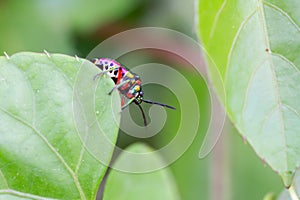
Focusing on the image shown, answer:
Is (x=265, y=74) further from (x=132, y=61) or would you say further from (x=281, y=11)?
(x=132, y=61)

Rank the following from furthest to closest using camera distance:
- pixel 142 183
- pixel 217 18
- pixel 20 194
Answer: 1. pixel 142 183
2. pixel 217 18
3. pixel 20 194

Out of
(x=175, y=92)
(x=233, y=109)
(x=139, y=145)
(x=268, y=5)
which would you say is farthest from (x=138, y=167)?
(x=175, y=92)

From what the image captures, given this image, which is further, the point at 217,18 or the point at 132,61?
the point at 132,61

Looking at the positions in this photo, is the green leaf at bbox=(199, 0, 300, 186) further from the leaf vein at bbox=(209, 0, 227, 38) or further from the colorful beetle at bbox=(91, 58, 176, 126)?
the colorful beetle at bbox=(91, 58, 176, 126)

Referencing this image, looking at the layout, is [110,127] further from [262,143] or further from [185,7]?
[185,7]

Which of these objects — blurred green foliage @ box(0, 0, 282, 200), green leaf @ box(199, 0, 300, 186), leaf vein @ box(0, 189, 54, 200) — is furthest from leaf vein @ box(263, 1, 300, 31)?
blurred green foliage @ box(0, 0, 282, 200)

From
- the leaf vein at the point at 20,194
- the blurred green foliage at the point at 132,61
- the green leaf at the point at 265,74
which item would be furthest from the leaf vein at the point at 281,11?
the blurred green foliage at the point at 132,61

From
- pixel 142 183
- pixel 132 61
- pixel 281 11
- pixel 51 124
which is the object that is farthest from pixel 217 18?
pixel 132 61

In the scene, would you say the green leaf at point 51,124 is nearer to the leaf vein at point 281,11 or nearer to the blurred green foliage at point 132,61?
the leaf vein at point 281,11
